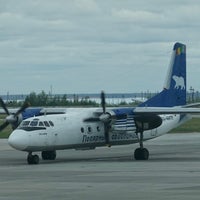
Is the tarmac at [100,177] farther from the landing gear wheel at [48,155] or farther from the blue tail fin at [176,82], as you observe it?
the blue tail fin at [176,82]

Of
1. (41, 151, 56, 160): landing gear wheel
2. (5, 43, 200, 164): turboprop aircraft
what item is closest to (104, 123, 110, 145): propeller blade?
(5, 43, 200, 164): turboprop aircraft

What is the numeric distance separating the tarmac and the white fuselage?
0.83m

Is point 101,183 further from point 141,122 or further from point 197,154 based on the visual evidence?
point 197,154

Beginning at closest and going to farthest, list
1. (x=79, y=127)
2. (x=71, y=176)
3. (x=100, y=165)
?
(x=71, y=176) → (x=100, y=165) → (x=79, y=127)

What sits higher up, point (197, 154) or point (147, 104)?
point (147, 104)

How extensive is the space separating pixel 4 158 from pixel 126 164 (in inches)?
306

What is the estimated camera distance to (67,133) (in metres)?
34.6

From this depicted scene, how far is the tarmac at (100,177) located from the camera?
67.0ft

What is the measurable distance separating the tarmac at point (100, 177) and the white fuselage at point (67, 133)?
32.6 inches

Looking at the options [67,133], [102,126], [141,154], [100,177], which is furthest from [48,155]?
[100,177]

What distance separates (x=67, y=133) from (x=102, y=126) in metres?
2.61

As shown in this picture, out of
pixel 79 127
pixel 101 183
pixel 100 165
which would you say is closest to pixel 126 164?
pixel 100 165

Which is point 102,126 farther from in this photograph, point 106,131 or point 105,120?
point 105,120

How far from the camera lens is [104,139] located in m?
36.8
